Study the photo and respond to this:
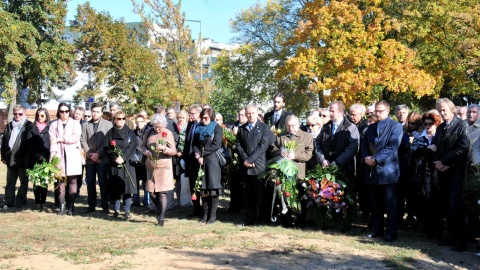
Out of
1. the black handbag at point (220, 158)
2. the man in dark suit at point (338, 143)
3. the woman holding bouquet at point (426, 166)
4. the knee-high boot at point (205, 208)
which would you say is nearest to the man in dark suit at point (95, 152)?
the knee-high boot at point (205, 208)

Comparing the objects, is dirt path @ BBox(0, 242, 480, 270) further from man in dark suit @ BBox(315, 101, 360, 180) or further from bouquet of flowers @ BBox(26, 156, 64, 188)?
bouquet of flowers @ BBox(26, 156, 64, 188)

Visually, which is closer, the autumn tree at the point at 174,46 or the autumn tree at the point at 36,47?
the autumn tree at the point at 36,47

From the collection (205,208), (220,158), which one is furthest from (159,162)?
(205,208)

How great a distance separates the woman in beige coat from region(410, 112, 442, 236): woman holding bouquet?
4.17 metres

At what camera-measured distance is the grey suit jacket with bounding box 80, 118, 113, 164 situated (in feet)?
38.6

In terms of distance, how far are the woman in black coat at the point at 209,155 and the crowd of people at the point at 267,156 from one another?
19mm

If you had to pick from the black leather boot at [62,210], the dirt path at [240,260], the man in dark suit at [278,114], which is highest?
the man in dark suit at [278,114]

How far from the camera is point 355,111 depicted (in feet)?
34.3

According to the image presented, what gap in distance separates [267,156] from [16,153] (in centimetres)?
561

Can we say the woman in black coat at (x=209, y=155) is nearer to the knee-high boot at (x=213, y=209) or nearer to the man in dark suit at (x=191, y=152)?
the knee-high boot at (x=213, y=209)

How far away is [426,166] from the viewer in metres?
9.16

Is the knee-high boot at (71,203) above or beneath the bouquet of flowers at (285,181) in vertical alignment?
beneath

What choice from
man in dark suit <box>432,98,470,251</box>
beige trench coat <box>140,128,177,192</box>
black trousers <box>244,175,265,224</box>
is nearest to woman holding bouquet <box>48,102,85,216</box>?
beige trench coat <box>140,128,177,192</box>

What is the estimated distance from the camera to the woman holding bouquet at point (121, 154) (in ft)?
36.6
